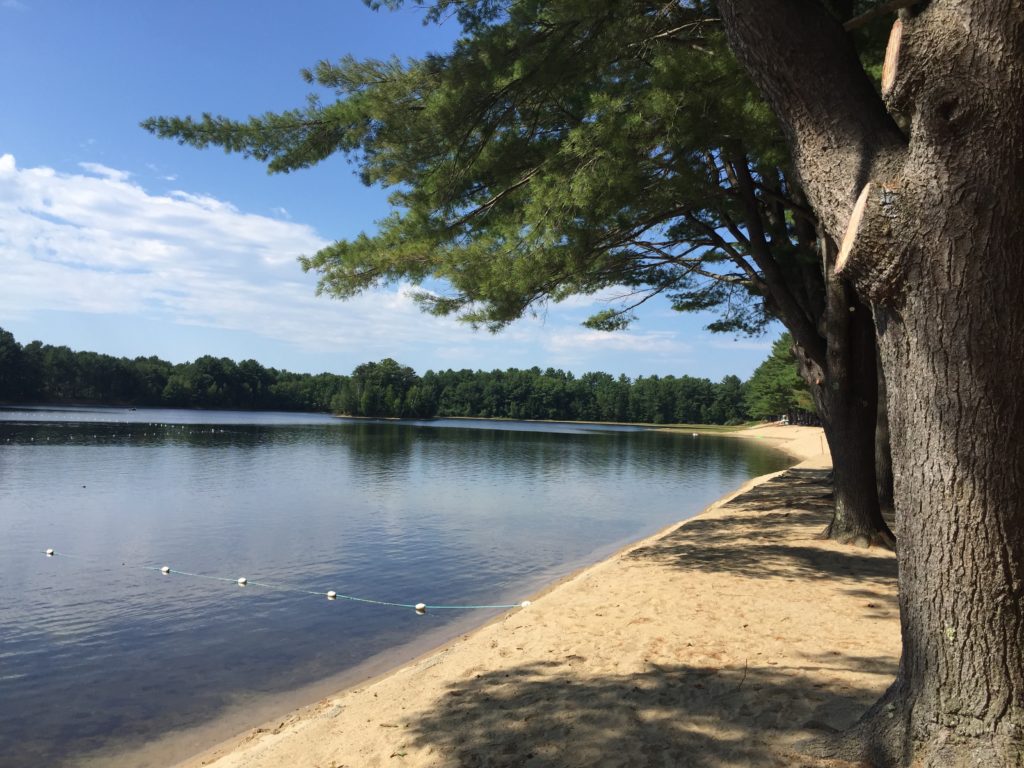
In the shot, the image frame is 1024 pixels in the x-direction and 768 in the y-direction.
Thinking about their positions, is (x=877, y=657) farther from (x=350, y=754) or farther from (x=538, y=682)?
(x=350, y=754)

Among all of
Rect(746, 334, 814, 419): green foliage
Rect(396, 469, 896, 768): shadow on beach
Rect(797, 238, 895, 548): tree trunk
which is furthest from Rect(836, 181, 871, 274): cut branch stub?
Rect(746, 334, 814, 419): green foliage

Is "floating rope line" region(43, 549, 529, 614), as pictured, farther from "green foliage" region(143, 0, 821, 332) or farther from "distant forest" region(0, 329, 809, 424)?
"distant forest" region(0, 329, 809, 424)

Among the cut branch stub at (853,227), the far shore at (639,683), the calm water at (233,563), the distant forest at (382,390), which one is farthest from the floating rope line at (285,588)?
the distant forest at (382,390)

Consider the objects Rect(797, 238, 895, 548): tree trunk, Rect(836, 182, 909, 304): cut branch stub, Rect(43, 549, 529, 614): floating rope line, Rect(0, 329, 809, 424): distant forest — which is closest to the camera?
Rect(836, 182, 909, 304): cut branch stub

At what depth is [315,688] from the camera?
670 centimetres

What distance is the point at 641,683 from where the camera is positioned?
4.50 metres

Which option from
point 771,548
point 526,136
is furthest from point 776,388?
point 526,136

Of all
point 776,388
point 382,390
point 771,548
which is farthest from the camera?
point 382,390

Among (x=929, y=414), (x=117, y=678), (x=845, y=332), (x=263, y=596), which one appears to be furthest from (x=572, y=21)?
(x=263, y=596)

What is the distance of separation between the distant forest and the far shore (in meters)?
75.1

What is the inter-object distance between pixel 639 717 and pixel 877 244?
2.88m

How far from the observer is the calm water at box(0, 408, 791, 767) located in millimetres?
6691

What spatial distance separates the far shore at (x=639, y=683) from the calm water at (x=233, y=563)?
1.25m

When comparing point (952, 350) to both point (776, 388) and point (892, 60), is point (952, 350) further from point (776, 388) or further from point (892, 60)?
point (776, 388)
